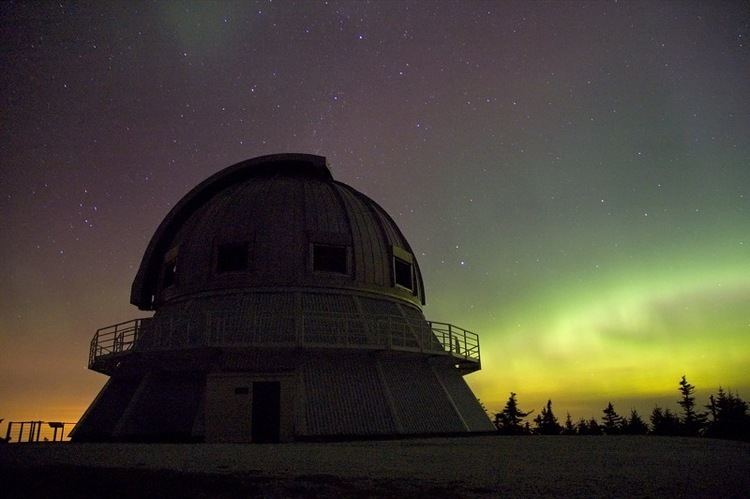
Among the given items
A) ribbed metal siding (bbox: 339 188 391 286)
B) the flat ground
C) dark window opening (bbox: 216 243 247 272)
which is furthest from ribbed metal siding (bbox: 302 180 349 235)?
the flat ground

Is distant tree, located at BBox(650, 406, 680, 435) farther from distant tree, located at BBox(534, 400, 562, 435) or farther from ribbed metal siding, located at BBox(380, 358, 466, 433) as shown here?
ribbed metal siding, located at BBox(380, 358, 466, 433)

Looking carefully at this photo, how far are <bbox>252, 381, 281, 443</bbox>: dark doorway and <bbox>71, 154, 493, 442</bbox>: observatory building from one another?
0.04 metres

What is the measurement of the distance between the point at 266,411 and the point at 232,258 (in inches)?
275

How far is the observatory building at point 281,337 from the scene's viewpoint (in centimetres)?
1848

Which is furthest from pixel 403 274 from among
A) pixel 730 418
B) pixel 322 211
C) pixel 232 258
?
pixel 730 418

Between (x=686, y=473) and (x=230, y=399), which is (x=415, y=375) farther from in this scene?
(x=686, y=473)

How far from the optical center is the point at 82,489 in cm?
708

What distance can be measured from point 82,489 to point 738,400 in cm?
5349

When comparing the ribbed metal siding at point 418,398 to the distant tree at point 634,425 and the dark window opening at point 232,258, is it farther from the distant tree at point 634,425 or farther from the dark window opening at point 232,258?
the distant tree at point 634,425

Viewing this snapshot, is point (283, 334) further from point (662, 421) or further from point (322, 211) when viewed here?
point (662, 421)

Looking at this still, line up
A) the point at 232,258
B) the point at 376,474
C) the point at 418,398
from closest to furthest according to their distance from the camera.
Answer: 1. the point at 376,474
2. the point at 418,398
3. the point at 232,258

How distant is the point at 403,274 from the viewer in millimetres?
25719

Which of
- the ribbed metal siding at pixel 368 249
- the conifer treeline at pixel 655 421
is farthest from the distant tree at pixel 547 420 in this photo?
the ribbed metal siding at pixel 368 249

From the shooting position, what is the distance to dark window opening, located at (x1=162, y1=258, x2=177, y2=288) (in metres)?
24.6
